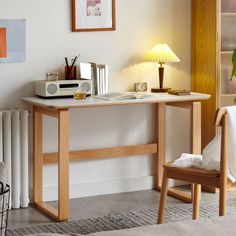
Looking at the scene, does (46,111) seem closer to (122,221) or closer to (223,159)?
(122,221)

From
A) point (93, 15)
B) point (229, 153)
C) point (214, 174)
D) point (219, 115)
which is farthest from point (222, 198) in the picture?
point (93, 15)

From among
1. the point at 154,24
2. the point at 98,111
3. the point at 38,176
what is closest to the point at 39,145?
the point at 38,176

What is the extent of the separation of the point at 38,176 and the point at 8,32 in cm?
102

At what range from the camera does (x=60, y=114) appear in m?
4.05

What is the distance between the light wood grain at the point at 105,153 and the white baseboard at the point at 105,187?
0.70 feet

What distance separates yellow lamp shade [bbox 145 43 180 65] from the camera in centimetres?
473

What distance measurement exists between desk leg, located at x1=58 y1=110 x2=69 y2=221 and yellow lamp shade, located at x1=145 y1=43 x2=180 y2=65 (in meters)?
0.98

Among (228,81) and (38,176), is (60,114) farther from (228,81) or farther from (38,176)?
(228,81)

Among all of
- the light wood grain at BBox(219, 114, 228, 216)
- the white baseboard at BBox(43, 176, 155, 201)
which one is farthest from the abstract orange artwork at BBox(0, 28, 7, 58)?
the light wood grain at BBox(219, 114, 228, 216)

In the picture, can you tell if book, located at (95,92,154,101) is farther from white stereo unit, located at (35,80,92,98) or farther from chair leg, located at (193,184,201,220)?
chair leg, located at (193,184,201,220)

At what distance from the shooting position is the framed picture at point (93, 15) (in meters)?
4.60

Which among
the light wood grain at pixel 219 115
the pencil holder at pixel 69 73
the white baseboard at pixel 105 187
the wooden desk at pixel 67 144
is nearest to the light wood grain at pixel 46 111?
the wooden desk at pixel 67 144

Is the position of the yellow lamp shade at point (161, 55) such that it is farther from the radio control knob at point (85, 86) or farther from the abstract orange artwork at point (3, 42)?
the abstract orange artwork at point (3, 42)

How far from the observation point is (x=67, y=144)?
412 centimetres
